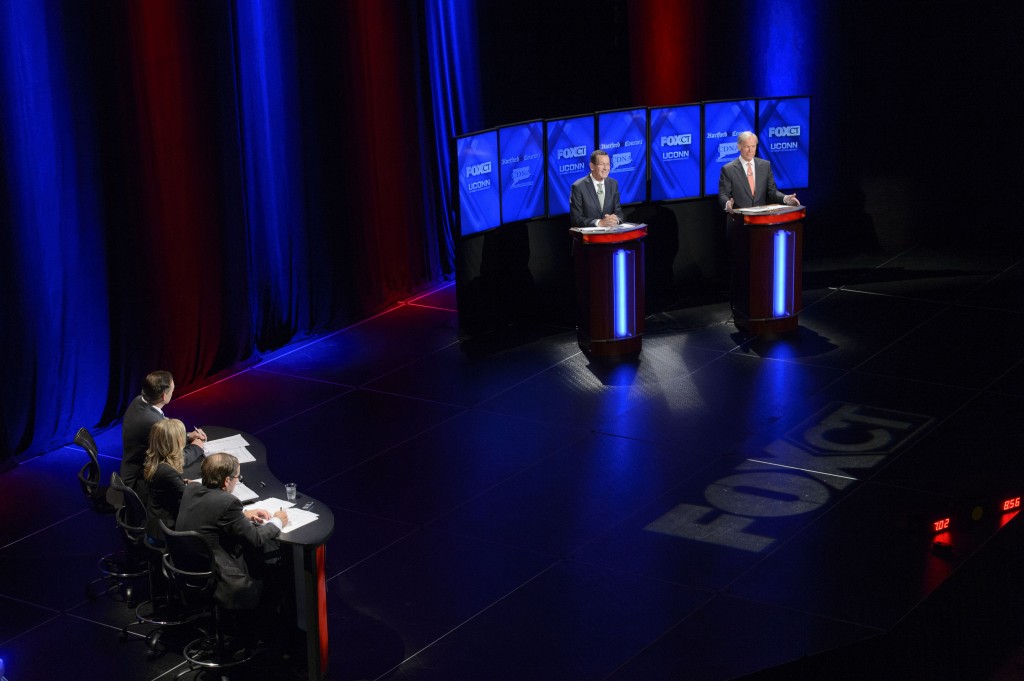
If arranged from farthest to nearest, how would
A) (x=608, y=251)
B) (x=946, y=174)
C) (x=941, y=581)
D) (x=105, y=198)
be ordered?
1. (x=946, y=174)
2. (x=608, y=251)
3. (x=105, y=198)
4. (x=941, y=581)

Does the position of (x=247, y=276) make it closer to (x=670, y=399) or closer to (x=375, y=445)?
(x=375, y=445)

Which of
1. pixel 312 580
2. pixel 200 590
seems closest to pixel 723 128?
pixel 312 580

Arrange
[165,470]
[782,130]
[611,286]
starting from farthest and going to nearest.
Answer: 1. [782,130]
2. [611,286]
3. [165,470]

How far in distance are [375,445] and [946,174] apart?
6.57 m

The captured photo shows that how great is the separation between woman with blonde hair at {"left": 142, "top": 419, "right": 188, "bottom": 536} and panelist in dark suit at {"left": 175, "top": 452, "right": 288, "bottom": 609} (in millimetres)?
279

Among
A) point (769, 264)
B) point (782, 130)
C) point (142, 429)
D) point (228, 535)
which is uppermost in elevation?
point (782, 130)

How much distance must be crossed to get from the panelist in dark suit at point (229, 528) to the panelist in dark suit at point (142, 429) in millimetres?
772

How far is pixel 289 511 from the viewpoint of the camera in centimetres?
608

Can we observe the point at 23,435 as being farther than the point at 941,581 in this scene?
Yes

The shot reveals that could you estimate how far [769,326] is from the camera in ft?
33.7

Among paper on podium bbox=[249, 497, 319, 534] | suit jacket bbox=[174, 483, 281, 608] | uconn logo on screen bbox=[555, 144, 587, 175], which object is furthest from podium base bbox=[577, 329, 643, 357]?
→ suit jacket bbox=[174, 483, 281, 608]

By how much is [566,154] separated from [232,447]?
4.74 metres

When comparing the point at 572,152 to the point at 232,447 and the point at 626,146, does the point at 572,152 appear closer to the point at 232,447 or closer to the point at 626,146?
the point at 626,146

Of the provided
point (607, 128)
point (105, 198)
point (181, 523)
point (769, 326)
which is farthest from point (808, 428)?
point (105, 198)
